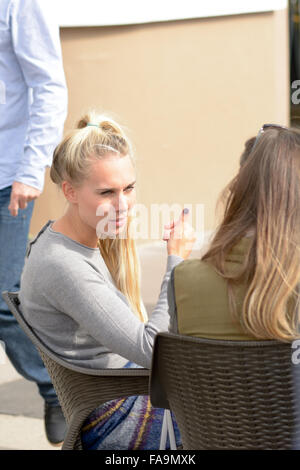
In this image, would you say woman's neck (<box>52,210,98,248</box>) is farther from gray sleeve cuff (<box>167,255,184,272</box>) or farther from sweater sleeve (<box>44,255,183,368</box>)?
gray sleeve cuff (<box>167,255,184,272</box>)

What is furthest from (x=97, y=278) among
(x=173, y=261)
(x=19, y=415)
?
(x=19, y=415)

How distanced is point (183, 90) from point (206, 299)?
13.4 ft

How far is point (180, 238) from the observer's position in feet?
7.38

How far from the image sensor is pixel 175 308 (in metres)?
1.87

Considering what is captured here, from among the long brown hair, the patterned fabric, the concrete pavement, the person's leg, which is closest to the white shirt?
the person's leg

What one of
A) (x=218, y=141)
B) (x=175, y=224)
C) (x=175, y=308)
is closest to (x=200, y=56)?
(x=218, y=141)

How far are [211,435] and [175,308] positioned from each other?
305mm

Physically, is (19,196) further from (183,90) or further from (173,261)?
(183,90)

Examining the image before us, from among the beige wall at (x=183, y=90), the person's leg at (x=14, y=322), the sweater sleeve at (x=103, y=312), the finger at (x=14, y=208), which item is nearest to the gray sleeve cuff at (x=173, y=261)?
the sweater sleeve at (x=103, y=312)

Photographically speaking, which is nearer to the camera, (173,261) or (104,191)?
(173,261)

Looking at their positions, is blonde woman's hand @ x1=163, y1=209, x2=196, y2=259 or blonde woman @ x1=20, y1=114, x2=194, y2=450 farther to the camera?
blonde woman's hand @ x1=163, y1=209, x2=196, y2=259

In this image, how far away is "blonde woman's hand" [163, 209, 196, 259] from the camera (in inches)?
88.1

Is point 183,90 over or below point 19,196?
over

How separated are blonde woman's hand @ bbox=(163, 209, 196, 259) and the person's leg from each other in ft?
4.18
